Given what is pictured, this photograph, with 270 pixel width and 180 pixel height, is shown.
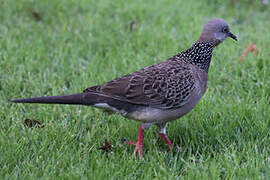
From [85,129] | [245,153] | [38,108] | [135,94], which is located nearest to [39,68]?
[38,108]

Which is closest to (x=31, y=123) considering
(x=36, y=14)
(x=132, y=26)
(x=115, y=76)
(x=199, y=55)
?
(x=115, y=76)

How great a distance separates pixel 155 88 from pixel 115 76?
153cm

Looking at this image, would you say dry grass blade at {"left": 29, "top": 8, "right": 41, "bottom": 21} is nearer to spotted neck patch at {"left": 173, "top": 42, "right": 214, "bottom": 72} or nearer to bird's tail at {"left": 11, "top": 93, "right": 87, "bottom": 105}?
spotted neck patch at {"left": 173, "top": 42, "right": 214, "bottom": 72}

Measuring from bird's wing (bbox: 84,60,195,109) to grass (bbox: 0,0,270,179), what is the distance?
1.61ft

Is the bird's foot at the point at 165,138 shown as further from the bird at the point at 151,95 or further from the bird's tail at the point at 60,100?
the bird's tail at the point at 60,100

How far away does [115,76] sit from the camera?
554cm

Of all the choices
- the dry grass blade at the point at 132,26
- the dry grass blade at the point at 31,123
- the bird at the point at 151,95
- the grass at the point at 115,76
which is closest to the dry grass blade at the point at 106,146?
the grass at the point at 115,76

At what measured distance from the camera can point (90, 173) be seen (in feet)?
11.8

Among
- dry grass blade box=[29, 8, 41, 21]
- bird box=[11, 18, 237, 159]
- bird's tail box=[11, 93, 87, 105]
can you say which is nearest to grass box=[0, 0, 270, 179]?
dry grass blade box=[29, 8, 41, 21]

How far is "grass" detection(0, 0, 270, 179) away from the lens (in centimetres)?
377

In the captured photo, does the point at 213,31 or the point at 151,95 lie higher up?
the point at 213,31

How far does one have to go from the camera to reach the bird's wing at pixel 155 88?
158 inches

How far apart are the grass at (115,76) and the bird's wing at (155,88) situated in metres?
0.49

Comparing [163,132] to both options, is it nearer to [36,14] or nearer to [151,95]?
[151,95]
